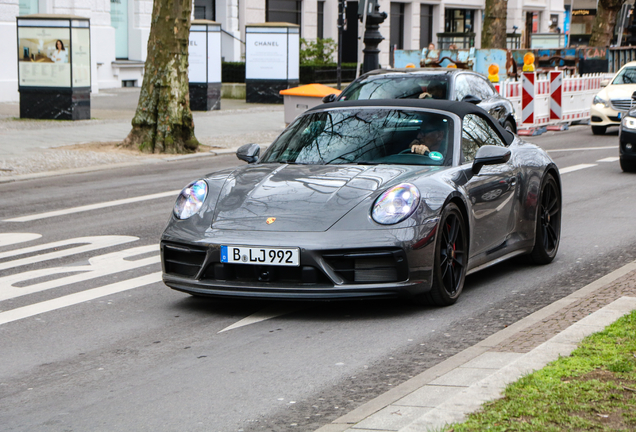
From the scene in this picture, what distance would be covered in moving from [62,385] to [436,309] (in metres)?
2.56

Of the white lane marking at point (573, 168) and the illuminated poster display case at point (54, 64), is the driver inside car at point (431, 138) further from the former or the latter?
the illuminated poster display case at point (54, 64)

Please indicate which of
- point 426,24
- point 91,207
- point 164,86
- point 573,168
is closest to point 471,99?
Answer: point 573,168

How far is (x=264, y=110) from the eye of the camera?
27984mm

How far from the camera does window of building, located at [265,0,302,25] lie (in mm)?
46750

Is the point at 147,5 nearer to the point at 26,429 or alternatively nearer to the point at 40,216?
the point at 40,216

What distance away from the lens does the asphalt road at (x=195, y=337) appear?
4.69m

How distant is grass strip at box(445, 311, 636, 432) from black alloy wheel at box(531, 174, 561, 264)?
9.79ft

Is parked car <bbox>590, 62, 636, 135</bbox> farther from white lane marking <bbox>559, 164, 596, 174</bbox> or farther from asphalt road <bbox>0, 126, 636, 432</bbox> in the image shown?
asphalt road <bbox>0, 126, 636, 432</bbox>

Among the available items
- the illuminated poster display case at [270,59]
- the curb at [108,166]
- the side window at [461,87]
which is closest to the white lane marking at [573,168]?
the side window at [461,87]

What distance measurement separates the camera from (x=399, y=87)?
13.9 metres

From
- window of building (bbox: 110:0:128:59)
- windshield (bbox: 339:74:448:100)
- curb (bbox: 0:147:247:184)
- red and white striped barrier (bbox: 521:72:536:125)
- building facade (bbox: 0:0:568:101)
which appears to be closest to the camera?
windshield (bbox: 339:74:448:100)

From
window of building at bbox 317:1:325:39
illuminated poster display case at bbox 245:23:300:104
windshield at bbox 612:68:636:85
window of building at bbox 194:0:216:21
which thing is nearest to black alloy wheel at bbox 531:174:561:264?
windshield at bbox 612:68:636:85

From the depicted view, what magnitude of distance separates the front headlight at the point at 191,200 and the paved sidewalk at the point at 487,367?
207 centimetres

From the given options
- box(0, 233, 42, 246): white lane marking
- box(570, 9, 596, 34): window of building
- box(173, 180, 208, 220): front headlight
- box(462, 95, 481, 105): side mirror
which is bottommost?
box(0, 233, 42, 246): white lane marking
